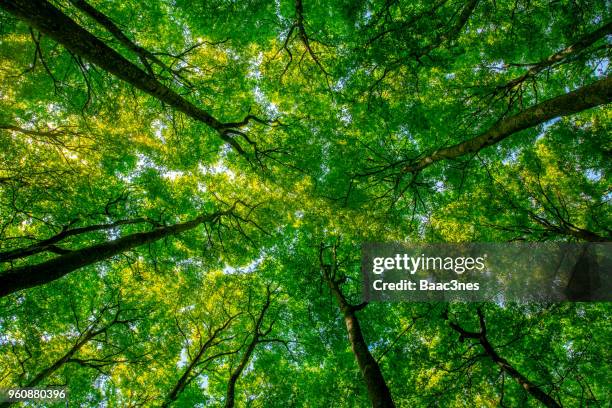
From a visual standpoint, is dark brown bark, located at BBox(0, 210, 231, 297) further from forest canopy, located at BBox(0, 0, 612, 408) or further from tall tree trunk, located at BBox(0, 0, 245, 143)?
tall tree trunk, located at BBox(0, 0, 245, 143)

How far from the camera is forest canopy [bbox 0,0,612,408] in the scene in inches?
244

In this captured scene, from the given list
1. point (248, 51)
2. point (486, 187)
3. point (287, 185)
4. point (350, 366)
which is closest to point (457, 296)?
point (486, 187)

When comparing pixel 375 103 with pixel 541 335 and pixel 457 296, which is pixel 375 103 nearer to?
pixel 457 296

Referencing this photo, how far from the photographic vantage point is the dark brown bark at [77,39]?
3.56m

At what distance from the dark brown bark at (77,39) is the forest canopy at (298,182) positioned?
0.11ft

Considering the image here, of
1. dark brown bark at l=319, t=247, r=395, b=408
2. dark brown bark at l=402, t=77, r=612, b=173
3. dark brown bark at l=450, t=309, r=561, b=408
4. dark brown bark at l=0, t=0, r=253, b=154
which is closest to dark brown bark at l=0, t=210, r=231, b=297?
dark brown bark at l=0, t=0, r=253, b=154

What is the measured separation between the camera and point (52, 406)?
10867 millimetres

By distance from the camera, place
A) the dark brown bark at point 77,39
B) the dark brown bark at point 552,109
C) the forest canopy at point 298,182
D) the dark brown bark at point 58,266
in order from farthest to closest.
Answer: the forest canopy at point 298,182
the dark brown bark at point 58,266
the dark brown bark at point 77,39
the dark brown bark at point 552,109

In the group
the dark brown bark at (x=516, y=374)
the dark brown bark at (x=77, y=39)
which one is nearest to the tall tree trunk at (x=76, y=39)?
the dark brown bark at (x=77, y=39)

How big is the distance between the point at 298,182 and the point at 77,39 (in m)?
6.06

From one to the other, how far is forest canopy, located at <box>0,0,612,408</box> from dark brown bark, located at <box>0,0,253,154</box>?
0.03 m

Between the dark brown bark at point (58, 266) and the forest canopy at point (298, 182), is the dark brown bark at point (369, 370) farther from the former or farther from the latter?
the dark brown bark at point (58, 266)

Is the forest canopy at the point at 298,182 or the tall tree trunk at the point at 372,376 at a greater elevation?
the forest canopy at the point at 298,182

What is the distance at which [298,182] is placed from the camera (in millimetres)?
9227
